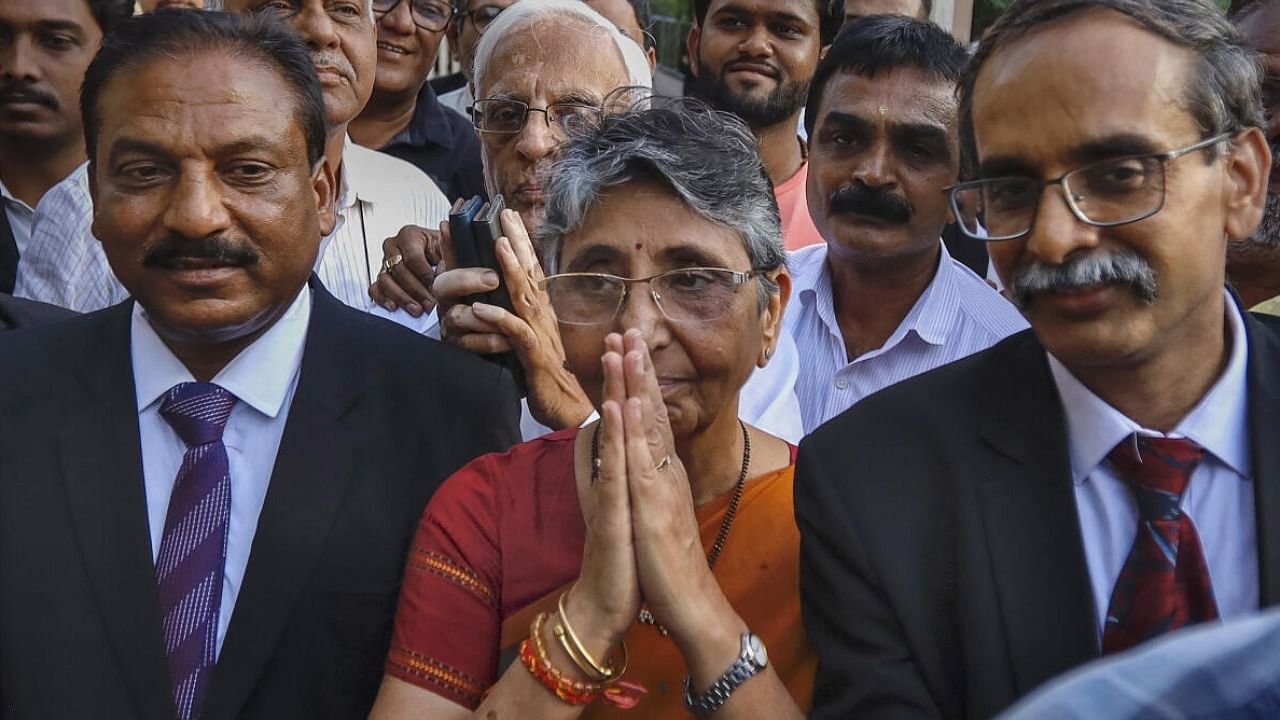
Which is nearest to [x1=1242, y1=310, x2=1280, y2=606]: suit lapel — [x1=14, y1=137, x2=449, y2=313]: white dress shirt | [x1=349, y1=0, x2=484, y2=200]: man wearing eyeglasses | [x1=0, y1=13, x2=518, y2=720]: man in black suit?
[x1=0, y1=13, x2=518, y2=720]: man in black suit

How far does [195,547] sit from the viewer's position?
2.77 metres

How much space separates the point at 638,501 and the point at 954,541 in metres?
0.51

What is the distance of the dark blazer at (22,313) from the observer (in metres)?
3.38

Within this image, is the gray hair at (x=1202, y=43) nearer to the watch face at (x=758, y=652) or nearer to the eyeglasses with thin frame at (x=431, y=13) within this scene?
the watch face at (x=758, y=652)

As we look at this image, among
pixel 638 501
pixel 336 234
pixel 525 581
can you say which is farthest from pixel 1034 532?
pixel 336 234

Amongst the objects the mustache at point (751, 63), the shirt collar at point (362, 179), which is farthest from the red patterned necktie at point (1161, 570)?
the mustache at point (751, 63)

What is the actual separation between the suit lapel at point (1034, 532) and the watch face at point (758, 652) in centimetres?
38

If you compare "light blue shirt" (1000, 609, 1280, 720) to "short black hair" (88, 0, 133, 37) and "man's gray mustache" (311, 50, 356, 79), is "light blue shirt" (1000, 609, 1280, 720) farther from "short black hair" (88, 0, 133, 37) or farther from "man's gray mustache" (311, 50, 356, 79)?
"short black hair" (88, 0, 133, 37)

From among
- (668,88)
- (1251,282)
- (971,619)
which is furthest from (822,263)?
(668,88)

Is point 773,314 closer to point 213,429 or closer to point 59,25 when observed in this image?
point 213,429

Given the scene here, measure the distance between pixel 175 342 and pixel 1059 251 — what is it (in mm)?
1702

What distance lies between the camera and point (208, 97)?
2.94 m

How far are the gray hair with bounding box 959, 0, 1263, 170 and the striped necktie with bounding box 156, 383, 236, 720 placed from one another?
4.87ft

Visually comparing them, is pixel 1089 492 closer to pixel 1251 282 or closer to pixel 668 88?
pixel 1251 282
